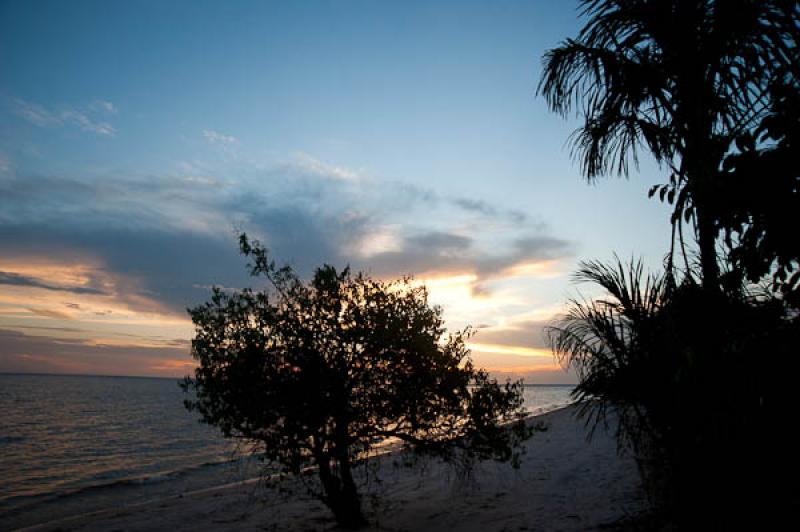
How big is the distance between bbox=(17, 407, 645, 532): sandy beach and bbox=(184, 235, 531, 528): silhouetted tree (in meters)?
1.41

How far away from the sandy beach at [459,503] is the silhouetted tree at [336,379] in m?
1.41

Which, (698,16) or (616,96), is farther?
(616,96)

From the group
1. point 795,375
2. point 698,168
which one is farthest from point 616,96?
point 795,375

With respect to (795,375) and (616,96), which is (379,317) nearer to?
(616,96)

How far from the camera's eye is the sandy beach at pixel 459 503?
11.0m

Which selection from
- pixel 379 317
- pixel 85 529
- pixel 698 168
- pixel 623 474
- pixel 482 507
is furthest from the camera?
pixel 85 529

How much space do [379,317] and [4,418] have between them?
82307 millimetres

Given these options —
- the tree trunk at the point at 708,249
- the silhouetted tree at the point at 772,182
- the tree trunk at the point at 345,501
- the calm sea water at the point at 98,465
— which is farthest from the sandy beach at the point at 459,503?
the silhouetted tree at the point at 772,182

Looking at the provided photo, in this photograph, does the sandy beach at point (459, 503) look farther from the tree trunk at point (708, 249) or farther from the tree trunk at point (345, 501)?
the tree trunk at point (708, 249)

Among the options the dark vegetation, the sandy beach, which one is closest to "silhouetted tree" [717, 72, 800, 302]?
the dark vegetation

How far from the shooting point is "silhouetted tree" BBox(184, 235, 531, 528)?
1008 cm

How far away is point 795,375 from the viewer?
14.7ft

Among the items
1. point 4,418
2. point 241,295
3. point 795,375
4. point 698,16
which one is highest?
point 698,16

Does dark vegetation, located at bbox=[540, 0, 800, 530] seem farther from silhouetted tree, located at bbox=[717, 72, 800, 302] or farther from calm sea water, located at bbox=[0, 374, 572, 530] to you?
calm sea water, located at bbox=[0, 374, 572, 530]
